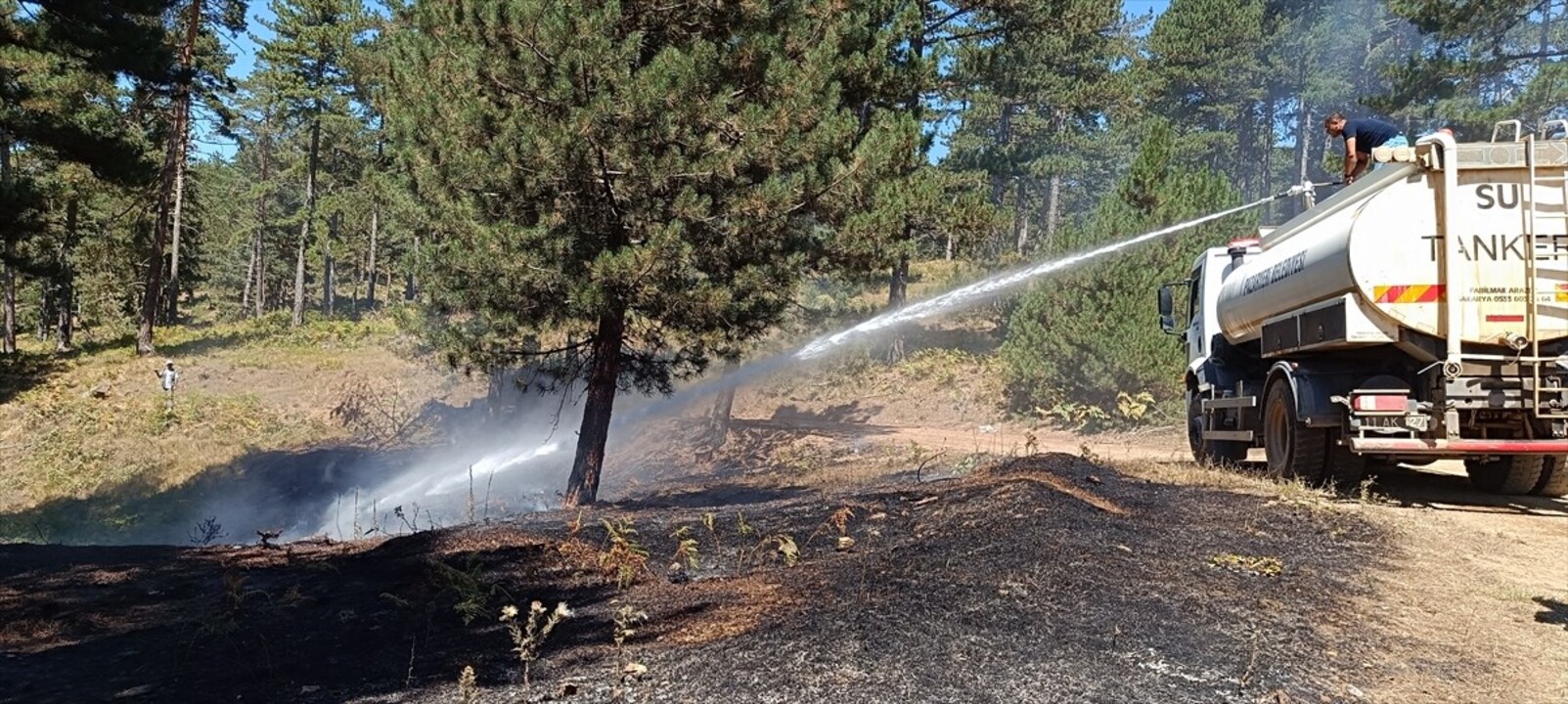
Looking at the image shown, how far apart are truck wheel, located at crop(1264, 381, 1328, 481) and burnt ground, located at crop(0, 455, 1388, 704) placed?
243 cm

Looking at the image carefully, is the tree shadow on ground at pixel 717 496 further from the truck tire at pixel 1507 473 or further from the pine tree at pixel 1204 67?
the pine tree at pixel 1204 67

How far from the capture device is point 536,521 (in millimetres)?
8984

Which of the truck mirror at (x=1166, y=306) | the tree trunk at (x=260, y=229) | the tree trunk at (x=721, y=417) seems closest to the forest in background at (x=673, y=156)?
the tree trunk at (x=721, y=417)

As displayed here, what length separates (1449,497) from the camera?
10172mm

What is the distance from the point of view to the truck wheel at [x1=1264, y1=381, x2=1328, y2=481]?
990 cm

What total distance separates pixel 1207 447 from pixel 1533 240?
5406mm

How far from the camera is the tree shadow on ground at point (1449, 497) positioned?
9453 millimetres

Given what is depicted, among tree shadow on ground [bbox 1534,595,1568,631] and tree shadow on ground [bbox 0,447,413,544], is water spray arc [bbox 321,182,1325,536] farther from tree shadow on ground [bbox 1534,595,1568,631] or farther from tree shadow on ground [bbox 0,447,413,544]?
tree shadow on ground [bbox 1534,595,1568,631]

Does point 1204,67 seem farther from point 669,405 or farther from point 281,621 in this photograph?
point 281,621

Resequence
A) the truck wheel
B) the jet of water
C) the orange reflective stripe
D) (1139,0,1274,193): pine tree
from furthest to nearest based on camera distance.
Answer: (1139,0,1274,193): pine tree < the jet of water < the truck wheel < the orange reflective stripe

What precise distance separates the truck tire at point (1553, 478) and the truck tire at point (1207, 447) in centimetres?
286

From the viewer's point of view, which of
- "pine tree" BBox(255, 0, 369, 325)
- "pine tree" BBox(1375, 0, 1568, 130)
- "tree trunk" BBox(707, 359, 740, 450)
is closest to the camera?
"tree trunk" BBox(707, 359, 740, 450)

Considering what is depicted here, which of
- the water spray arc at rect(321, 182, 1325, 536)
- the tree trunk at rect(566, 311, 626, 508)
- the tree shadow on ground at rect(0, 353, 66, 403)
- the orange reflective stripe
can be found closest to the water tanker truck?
the orange reflective stripe

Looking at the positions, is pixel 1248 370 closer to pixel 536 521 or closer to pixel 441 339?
pixel 536 521
